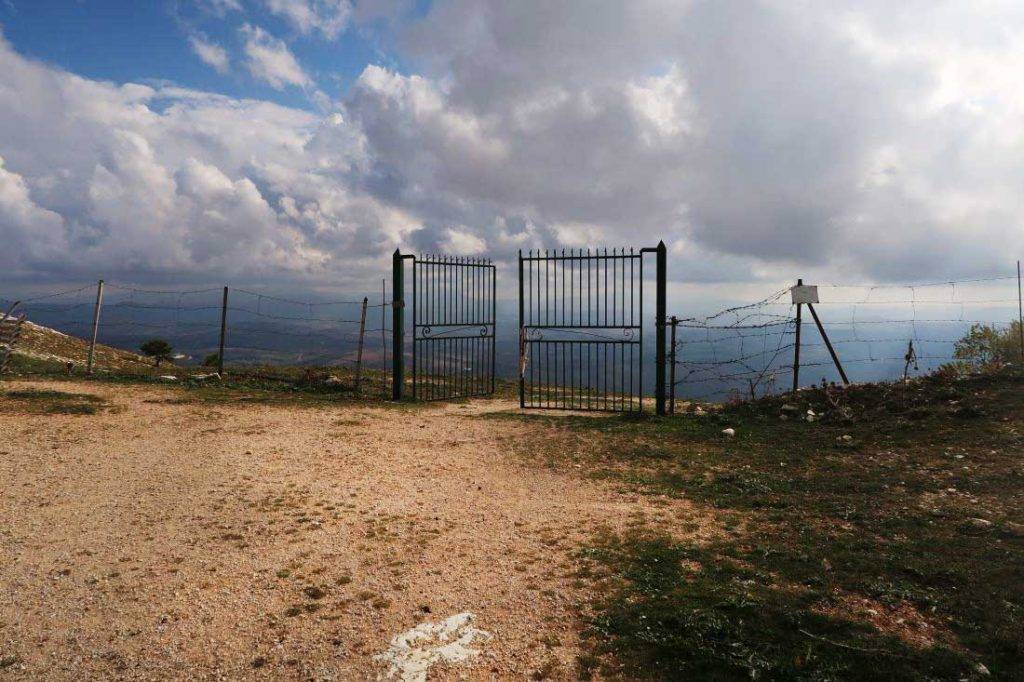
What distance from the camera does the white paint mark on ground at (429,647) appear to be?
3.60 m

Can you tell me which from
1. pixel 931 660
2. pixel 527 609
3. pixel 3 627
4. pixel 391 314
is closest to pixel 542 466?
pixel 527 609

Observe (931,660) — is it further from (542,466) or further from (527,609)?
(542,466)

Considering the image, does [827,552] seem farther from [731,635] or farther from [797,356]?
[797,356]

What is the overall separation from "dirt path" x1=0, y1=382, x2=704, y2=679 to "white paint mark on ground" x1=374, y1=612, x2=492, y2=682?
8cm

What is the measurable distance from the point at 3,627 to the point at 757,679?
5.26 meters

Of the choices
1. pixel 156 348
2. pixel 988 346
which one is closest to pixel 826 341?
pixel 988 346

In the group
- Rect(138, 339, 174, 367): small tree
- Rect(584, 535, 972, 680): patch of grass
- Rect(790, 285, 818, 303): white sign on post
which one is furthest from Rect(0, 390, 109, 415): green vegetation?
Rect(790, 285, 818, 303): white sign on post

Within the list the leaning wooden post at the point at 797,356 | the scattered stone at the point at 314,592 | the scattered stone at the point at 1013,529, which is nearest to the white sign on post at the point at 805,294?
the leaning wooden post at the point at 797,356

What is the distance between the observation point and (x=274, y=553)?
521 cm

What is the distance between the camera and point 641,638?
3.80 meters

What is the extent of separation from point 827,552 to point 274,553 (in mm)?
5217

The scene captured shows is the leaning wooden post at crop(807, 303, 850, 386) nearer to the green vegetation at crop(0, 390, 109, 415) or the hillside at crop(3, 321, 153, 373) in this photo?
the green vegetation at crop(0, 390, 109, 415)

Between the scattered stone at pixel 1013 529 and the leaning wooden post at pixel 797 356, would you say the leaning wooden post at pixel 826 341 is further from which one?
the scattered stone at pixel 1013 529

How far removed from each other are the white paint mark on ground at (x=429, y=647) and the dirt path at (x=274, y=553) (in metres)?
0.08
